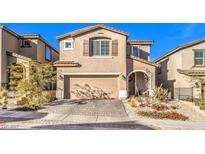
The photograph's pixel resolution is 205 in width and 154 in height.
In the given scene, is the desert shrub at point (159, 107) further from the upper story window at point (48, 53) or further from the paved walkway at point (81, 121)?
the upper story window at point (48, 53)

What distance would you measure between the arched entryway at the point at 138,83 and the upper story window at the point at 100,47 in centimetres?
302

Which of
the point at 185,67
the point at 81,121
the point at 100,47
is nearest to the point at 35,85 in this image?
the point at 81,121

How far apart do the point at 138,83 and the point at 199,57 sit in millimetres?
6868

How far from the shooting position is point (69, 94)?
16.0 meters

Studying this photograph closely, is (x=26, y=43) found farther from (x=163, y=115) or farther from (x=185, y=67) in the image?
(x=185, y=67)

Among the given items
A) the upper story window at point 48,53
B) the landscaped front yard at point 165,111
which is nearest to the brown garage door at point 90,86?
the landscaped front yard at point 165,111

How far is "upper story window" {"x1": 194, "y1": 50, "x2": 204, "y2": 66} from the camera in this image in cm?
1802

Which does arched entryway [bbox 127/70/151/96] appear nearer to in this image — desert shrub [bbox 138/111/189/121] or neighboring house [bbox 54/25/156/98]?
neighboring house [bbox 54/25/156/98]

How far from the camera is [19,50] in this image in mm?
19953
